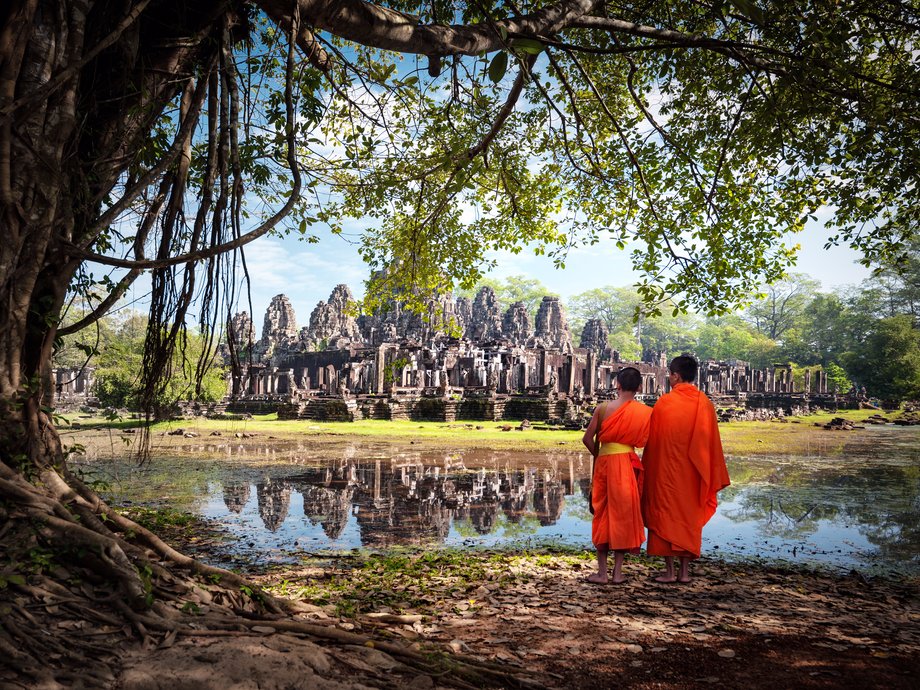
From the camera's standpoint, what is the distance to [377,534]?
5645mm

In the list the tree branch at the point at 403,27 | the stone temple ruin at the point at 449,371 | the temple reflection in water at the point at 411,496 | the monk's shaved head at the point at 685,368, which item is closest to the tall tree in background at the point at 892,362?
the stone temple ruin at the point at 449,371

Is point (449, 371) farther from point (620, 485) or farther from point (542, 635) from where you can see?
point (542, 635)

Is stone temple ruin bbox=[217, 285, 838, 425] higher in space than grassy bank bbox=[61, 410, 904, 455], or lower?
higher

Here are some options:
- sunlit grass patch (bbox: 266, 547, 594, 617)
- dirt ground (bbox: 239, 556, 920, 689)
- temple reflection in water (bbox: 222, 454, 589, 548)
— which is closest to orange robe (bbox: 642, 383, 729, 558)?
dirt ground (bbox: 239, 556, 920, 689)

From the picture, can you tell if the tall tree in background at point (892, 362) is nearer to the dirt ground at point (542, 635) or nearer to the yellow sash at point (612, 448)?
the dirt ground at point (542, 635)

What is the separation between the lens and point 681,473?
14.2 ft

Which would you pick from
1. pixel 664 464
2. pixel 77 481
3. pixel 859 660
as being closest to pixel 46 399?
pixel 77 481

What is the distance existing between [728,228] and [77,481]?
696 cm

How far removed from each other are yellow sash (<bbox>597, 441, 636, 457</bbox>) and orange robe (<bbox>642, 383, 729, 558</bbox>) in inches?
9.9

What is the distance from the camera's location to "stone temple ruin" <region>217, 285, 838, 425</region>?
75.8 ft

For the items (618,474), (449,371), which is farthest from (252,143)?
(449,371)

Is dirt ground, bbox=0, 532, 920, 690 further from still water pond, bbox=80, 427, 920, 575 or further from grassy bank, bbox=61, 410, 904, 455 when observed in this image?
grassy bank, bbox=61, 410, 904, 455

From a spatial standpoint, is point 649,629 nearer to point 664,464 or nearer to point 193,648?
point 664,464

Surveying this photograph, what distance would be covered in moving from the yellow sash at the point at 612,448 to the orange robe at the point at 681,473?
25 cm
